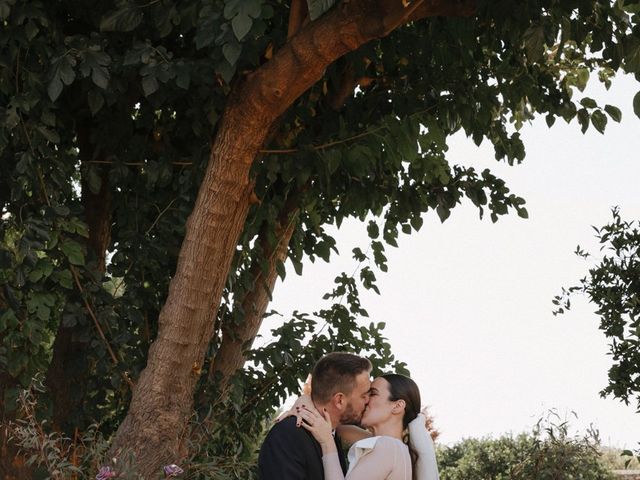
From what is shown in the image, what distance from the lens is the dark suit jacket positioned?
431cm

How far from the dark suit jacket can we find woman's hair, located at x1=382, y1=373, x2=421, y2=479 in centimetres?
47

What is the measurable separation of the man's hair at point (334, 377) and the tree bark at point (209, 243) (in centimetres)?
185

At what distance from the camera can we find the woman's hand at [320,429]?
14.5 feet

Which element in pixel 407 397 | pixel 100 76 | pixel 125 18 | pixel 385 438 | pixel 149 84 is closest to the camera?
pixel 385 438

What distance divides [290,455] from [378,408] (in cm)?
53

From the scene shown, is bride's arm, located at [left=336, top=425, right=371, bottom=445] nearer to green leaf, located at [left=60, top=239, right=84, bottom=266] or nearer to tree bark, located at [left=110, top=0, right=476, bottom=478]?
tree bark, located at [left=110, top=0, right=476, bottom=478]

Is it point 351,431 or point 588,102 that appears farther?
point 588,102

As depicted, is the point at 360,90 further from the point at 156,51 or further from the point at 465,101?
the point at 156,51

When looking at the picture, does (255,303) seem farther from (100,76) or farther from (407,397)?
(407,397)

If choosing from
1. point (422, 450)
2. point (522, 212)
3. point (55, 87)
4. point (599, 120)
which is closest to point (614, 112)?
point (599, 120)

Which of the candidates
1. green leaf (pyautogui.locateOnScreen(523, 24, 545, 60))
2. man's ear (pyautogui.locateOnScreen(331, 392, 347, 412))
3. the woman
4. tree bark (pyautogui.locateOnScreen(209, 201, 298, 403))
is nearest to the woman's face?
the woman

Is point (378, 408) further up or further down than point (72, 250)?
further down

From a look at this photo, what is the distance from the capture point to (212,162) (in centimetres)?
645

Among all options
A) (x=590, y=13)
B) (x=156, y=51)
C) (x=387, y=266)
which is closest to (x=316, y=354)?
(x=387, y=266)
